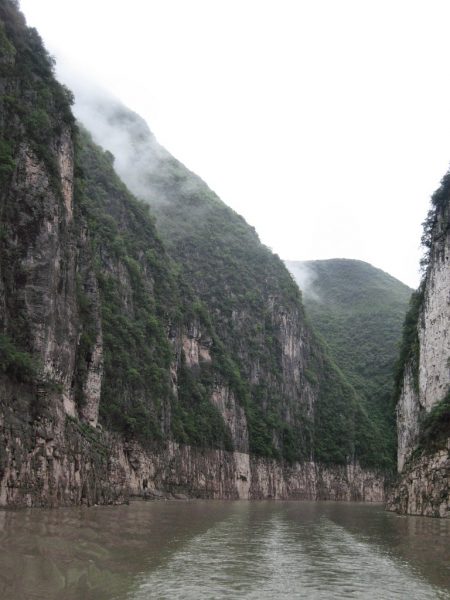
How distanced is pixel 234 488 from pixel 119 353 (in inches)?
1302

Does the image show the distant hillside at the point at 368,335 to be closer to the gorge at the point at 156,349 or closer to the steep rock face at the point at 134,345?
the gorge at the point at 156,349

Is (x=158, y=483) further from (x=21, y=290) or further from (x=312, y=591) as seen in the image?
(x=312, y=591)

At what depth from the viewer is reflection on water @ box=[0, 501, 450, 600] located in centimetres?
1033

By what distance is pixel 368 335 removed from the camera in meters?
162

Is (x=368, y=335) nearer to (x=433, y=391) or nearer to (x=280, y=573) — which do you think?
(x=433, y=391)

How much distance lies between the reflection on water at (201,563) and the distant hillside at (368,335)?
112976mm

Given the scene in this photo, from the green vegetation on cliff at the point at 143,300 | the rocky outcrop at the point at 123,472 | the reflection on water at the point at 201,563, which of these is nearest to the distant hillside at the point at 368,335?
the green vegetation on cliff at the point at 143,300

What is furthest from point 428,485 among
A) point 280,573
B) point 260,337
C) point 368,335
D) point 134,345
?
point 368,335

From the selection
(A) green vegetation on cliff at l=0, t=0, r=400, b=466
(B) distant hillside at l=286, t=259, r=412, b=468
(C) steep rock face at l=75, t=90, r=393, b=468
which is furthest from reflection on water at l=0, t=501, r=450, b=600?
(B) distant hillside at l=286, t=259, r=412, b=468

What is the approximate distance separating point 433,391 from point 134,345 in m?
32.8

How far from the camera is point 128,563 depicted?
12.6m

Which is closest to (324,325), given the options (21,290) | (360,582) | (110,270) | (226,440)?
(226,440)

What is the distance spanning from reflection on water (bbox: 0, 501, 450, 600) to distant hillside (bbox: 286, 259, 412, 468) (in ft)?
371

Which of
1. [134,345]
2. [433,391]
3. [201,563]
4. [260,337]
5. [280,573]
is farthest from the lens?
[260,337]
